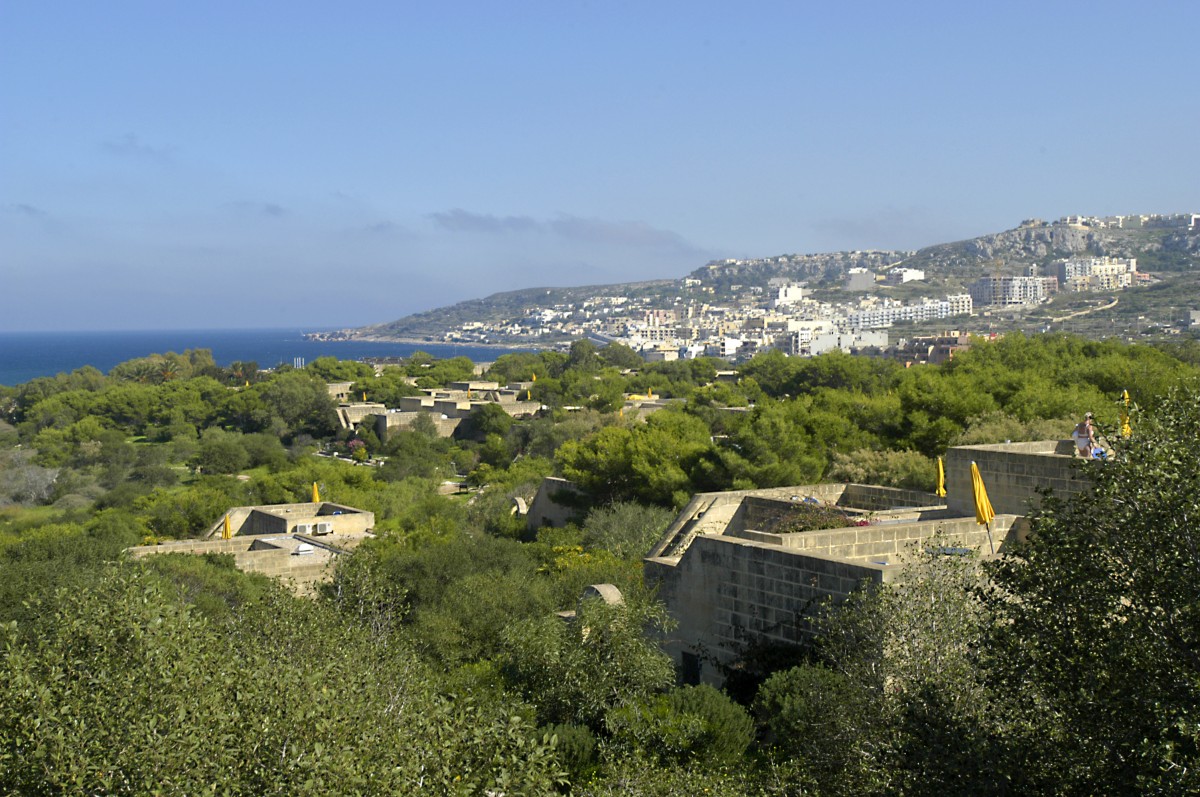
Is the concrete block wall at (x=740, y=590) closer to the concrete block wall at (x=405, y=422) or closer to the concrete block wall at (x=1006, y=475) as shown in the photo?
the concrete block wall at (x=1006, y=475)

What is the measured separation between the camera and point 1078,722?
7184 millimetres

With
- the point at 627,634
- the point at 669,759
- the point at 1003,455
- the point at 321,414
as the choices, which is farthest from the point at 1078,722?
the point at 321,414

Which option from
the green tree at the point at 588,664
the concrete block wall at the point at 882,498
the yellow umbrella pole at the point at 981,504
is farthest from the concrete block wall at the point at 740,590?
the concrete block wall at the point at 882,498

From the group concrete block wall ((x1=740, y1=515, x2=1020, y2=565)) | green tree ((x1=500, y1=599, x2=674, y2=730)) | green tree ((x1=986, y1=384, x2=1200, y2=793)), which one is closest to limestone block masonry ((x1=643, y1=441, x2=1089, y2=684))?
concrete block wall ((x1=740, y1=515, x2=1020, y2=565))

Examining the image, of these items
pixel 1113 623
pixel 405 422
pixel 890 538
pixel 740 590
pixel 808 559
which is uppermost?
pixel 1113 623

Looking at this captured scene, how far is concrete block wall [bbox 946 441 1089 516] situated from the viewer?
1330 cm

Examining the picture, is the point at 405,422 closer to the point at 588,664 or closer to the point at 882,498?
the point at 882,498

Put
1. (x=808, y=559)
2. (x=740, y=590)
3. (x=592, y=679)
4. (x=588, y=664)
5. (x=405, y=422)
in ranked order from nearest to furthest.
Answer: (x=592, y=679) < (x=588, y=664) < (x=808, y=559) < (x=740, y=590) < (x=405, y=422)

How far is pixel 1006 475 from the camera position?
13828 millimetres

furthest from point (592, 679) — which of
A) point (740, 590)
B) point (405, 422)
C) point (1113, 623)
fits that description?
point (405, 422)

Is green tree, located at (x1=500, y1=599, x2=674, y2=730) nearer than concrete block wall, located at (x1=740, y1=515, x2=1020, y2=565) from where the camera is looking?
Yes

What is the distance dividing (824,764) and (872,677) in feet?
2.41

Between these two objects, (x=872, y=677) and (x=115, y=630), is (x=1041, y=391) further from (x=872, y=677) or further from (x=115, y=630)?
(x=115, y=630)

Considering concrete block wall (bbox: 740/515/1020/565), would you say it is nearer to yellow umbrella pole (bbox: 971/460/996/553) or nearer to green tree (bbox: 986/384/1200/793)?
yellow umbrella pole (bbox: 971/460/996/553)
